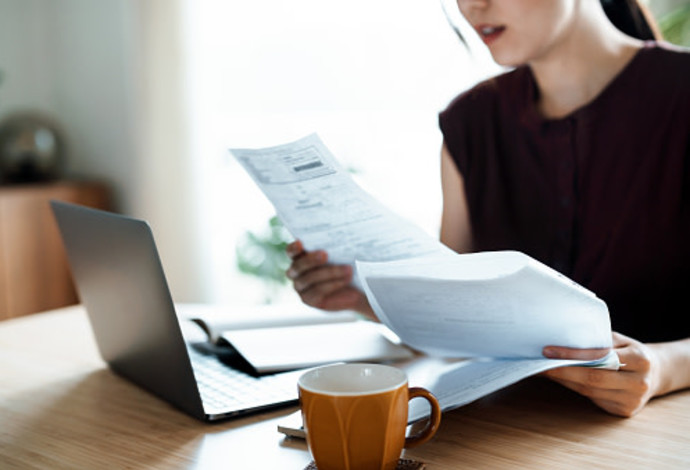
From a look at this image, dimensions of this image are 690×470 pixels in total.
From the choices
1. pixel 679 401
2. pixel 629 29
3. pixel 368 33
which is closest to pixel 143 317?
pixel 679 401

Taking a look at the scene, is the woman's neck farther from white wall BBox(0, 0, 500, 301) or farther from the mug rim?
white wall BBox(0, 0, 500, 301)

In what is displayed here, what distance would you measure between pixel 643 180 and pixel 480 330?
517 millimetres

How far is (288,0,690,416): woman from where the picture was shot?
116 centimetres

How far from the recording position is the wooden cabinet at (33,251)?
2994 millimetres

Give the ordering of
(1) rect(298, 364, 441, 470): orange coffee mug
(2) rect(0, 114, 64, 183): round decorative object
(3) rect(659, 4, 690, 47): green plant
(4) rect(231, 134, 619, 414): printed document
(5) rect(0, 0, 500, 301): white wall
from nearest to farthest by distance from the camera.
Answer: (1) rect(298, 364, 441, 470): orange coffee mug → (4) rect(231, 134, 619, 414): printed document → (3) rect(659, 4, 690, 47): green plant → (5) rect(0, 0, 500, 301): white wall → (2) rect(0, 114, 64, 183): round decorative object

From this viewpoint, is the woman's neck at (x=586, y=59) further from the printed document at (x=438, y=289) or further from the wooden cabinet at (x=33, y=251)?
the wooden cabinet at (x=33, y=251)

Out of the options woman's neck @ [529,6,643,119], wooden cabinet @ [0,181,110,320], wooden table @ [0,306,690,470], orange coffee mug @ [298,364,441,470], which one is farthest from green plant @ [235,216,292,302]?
orange coffee mug @ [298,364,441,470]

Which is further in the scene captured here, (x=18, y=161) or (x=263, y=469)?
(x=18, y=161)

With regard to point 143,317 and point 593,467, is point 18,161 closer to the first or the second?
point 143,317

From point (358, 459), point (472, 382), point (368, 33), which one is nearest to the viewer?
point (358, 459)

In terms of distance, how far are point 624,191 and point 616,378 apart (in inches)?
20.2

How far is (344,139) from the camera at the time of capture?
2.92m

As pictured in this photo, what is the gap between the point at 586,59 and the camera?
1252 mm

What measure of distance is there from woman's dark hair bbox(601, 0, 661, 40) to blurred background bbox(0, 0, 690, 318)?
1134 millimetres
